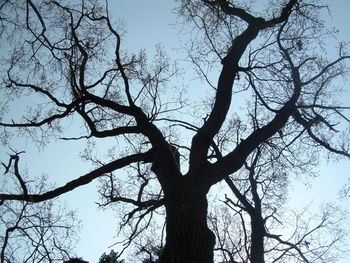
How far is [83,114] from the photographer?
6273 mm

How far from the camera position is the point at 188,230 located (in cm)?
428

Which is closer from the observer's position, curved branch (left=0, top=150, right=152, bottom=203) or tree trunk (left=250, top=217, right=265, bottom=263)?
curved branch (left=0, top=150, right=152, bottom=203)

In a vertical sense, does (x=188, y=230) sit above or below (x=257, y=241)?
below

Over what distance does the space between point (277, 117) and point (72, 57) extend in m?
5.02

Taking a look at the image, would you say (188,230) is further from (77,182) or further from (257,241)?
(257,241)

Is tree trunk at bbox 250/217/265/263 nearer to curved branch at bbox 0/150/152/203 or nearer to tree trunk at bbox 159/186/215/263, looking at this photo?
tree trunk at bbox 159/186/215/263

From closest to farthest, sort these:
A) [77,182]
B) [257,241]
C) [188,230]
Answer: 1. [188,230]
2. [77,182]
3. [257,241]

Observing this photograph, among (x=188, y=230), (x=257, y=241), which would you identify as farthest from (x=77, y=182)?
(x=257, y=241)

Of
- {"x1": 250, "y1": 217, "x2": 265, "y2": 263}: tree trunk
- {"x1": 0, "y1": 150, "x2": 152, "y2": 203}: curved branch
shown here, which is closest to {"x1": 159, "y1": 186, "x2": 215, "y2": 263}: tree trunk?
{"x1": 0, "y1": 150, "x2": 152, "y2": 203}: curved branch

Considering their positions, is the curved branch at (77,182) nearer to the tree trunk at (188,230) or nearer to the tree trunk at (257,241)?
the tree trunk at (188,230)

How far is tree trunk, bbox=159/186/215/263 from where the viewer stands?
13.3 feet

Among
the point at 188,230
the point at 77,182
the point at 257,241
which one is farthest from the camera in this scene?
the point at 257,241

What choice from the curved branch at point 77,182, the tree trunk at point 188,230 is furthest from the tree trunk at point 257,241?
the curved branch at point 77,182

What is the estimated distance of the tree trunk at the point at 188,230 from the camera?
4.07 meters
